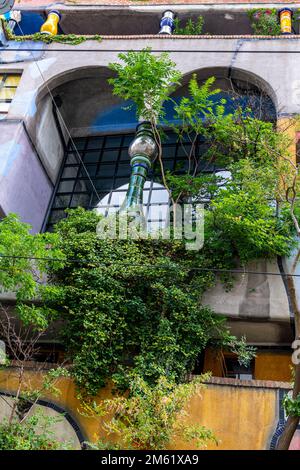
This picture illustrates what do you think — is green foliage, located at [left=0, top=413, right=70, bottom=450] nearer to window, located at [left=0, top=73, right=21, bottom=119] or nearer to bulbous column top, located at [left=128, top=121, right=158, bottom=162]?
bulbous column top, located at [left=128, top=121, right=158, bottom=162]

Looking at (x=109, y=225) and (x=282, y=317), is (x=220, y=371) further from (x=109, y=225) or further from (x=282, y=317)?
(x=109, y=225)

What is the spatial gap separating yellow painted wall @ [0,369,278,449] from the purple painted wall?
16.7 ft

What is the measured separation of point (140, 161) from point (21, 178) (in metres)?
2.82

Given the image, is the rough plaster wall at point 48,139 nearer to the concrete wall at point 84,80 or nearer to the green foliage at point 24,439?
the concrete wall at point 84,80

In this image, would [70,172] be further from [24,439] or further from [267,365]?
[24,439]

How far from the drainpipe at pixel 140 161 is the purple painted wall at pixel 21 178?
2545 mm

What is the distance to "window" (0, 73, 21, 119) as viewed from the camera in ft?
52.8

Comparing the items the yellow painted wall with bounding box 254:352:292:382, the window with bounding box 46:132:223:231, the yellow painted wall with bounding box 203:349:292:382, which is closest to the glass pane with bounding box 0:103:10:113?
the window with bounding box 46:132:223:231

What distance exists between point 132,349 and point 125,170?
7.00 m

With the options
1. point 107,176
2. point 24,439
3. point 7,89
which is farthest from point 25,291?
point 7,89

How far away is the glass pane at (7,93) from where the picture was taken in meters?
16.3

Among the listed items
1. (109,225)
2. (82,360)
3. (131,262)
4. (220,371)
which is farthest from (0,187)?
(220,371)

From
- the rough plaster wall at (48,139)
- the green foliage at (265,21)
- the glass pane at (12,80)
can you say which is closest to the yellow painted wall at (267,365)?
the rough plaster wall at (48,139)

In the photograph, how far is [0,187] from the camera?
46.3 ft
